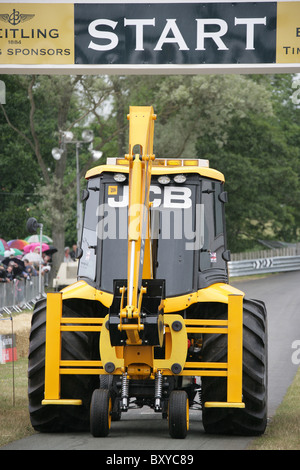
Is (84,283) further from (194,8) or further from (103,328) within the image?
(194,8)

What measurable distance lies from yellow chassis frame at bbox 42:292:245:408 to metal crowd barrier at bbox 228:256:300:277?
35.3 metres

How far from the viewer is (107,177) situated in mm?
11797

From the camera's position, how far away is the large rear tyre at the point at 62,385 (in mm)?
11031

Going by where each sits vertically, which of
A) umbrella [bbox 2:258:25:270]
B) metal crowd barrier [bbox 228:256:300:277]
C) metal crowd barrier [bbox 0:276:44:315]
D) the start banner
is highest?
the start banner

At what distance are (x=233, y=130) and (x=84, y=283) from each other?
54.2 metres

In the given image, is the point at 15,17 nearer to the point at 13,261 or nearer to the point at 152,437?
the point at 152,437

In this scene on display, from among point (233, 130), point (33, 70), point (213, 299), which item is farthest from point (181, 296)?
point (233, 130)

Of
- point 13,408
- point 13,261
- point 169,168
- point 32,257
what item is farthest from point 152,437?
point 32,257

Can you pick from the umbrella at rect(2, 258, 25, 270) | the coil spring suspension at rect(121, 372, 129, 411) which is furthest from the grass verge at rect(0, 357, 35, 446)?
the umbrella at rect(2, 258, 25, 270)

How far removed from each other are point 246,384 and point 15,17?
4883 mm

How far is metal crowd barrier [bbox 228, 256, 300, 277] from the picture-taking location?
47656 millimetres

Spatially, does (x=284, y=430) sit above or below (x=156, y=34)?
below

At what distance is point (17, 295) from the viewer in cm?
3008

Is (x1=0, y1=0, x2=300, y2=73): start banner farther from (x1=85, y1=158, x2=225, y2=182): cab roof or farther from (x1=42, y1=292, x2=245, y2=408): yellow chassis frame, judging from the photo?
(x1=42, y1=292, x2=245, y2=408): yellow chassis frame
